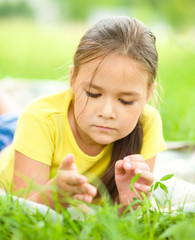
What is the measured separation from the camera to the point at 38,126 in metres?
2.08

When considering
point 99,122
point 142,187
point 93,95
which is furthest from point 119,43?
point 142,187

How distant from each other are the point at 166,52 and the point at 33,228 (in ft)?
25.0

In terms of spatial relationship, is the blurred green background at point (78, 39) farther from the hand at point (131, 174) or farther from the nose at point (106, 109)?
the hand at point (131, 174)

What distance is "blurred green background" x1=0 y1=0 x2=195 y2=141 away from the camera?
3.89m

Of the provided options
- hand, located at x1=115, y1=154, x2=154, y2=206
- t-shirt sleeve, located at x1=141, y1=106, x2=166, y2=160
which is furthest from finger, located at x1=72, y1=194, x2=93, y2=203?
t-shirt sleeve, located at x1=141, y1=106, x2=166, y2=160

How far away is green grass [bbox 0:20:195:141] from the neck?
11.5 inches

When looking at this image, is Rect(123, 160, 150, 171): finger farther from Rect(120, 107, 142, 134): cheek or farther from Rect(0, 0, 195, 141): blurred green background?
Rect(0, 0, 195, 141): blurred green background

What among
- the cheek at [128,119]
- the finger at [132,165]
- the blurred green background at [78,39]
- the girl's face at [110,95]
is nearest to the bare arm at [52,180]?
the finger at [132,165]

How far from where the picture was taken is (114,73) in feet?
5.88

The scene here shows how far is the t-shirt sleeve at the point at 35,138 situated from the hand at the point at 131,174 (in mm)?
462

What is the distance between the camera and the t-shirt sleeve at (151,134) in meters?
2.27

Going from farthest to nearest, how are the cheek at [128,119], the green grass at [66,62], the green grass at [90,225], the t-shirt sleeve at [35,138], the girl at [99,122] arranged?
the green grass at [66,62] < the t-shirt sleeve at [35,138] < the cheek at [128,119] < the girl at [99,122] < the green grass at [90,225]

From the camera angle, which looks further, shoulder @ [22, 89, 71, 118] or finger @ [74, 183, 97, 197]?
shoulder @ [22, 89, 71, 118]

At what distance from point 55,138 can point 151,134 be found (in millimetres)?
581
